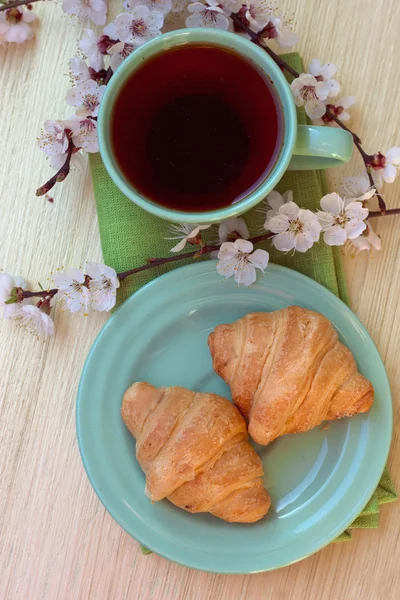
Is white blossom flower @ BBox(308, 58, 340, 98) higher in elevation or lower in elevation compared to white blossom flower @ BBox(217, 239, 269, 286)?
higher

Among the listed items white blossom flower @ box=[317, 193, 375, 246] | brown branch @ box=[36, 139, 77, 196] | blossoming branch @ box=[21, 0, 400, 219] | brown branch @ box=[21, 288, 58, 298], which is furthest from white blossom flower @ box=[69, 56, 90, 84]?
white blossom flower @ box=[317, 193, 375, 246]

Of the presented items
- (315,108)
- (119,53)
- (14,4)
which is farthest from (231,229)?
(14,4)

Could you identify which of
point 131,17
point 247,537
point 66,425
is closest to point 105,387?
point 66,425

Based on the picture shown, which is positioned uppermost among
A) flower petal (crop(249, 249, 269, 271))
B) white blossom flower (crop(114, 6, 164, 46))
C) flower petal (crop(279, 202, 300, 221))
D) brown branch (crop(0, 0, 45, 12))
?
white blossom flower (crop(114, 6, 164, 46))

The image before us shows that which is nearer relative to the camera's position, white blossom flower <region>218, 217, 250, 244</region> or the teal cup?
the teal cup

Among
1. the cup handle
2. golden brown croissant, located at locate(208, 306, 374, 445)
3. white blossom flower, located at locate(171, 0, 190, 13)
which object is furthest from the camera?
white blossom flower, located at locate(171, 0, 190, 13)

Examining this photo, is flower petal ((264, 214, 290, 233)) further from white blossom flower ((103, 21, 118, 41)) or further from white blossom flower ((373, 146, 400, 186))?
white blossom flower ((103, 21, 118, 41))

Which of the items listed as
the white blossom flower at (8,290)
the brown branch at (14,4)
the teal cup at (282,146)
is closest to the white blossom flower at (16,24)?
the brown branch at (14,4)
